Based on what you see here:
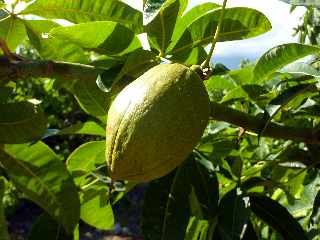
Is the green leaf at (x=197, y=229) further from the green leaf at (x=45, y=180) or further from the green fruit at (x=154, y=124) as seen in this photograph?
the green fruit at (x=154, y=124)

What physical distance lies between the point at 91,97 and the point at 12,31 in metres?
0.21

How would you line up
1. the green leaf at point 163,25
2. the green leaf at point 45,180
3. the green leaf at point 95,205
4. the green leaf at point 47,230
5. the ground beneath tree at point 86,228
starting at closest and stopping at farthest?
the green leaf at point 163,25 < the green leaf at point 45,180 < the green leaf at point 47,230 < the green leaf at point 95,205 < the ground beneath tree at point 86,228

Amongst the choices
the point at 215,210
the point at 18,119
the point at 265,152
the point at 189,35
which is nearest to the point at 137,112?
the point at 189,35

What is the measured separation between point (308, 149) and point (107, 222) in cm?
50

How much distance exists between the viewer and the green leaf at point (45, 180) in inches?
44.1

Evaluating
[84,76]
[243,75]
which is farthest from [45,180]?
[243,75]

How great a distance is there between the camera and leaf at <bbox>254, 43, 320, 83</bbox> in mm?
1020

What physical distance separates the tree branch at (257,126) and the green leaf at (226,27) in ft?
0.39

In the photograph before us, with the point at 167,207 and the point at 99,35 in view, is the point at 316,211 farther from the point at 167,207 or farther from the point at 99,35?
the point at 99,35

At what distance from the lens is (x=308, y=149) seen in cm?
133

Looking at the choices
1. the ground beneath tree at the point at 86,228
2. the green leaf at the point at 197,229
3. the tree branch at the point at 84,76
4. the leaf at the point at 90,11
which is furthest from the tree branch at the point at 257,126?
the ground beneath tree at the point at 86,228

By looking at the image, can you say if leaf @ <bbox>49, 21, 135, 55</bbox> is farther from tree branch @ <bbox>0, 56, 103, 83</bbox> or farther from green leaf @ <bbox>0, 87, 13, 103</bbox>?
green leaf @ <bbox>0, 87, 13, 103</bbox>

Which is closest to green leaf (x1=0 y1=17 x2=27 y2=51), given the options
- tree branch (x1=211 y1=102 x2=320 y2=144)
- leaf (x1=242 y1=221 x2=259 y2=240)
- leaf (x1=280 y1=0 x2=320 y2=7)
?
tree branch (x1=211 y1=102 x2=320 y2=144)

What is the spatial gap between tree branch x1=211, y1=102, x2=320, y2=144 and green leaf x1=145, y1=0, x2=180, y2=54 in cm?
15
